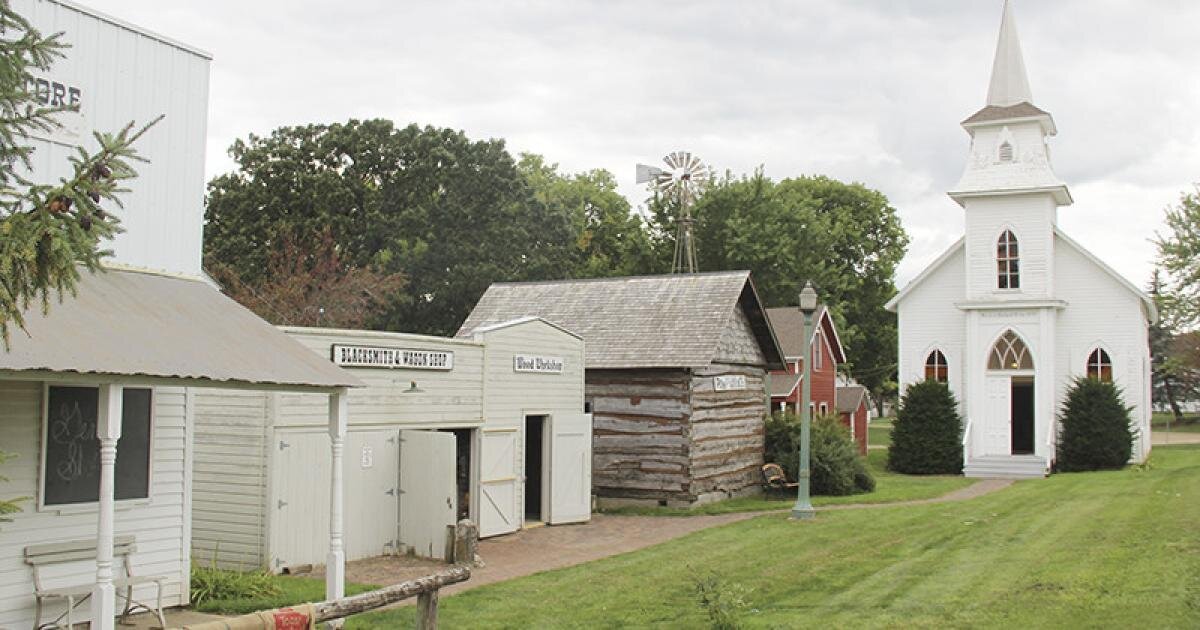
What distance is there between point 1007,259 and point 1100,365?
4070 millimetres

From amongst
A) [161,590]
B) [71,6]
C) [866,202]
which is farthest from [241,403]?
[866,202]

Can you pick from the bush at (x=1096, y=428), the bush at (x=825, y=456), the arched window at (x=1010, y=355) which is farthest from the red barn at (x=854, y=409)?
the bush at (x=825, y=456)

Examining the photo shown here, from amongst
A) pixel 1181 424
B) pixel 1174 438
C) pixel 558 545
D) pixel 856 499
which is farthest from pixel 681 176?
pixel 1181 424

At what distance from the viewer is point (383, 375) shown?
647 inches

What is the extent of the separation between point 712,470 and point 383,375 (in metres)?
9.70

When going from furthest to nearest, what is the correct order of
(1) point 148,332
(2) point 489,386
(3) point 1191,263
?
(3) point 1191,263, (2) point 489,386, (1) point 148,332

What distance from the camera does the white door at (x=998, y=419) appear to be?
31.8 meters

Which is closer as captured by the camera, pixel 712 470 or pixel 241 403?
pixel 241 403

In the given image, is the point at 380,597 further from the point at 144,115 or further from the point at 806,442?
the point at 806,442

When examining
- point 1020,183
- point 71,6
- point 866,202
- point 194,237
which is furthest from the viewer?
point 866,202

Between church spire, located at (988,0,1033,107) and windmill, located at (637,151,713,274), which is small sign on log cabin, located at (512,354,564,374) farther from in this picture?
church spire, located at (988,0,1033,107)

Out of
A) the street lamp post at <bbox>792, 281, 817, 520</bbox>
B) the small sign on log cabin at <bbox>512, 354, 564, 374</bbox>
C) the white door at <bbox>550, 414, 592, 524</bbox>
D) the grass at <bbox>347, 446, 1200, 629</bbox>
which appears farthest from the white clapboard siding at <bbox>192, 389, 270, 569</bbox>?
the street lamp post at <bbox>792, 281, 817, 520</bbox>

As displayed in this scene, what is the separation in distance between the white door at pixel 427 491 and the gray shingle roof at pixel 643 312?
7604mm

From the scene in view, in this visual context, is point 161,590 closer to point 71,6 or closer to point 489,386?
point 71,6
